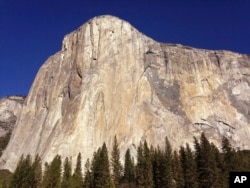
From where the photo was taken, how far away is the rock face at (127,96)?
8412cm

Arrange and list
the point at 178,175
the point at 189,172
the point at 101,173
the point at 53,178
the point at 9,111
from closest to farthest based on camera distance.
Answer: the point at 101,173 → the point at 189,172 → the point at 178,175 → the point at 53,178 → the point at 9,111

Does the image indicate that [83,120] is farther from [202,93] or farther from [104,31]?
Answer: [202,93]

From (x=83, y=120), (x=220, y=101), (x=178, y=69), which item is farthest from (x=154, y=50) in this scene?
(x=83, y=120)

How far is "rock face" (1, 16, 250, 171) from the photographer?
84.1 m

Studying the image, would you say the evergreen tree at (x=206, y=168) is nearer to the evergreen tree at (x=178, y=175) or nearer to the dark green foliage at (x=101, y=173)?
the evergreen tree at (x=178, y=175)

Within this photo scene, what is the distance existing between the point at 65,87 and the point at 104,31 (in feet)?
60.7

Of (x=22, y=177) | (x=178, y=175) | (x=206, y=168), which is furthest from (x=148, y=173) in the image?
(x=22, y=177)

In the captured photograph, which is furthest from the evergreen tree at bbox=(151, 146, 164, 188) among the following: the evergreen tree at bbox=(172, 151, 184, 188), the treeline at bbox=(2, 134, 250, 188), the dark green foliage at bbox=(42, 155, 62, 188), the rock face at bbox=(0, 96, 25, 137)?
the rock face at bbox=(0, 96, 25, 137)

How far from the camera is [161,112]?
8681 centimetres

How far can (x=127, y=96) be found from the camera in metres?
88.5

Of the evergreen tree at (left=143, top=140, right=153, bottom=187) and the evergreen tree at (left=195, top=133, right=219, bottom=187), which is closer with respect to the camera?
the evergreen tree at (left=195, top=133, right=219, bottom=187)

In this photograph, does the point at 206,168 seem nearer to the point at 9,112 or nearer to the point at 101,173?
the point at 101,173

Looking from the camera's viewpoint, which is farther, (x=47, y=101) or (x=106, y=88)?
(x=47, y=101)

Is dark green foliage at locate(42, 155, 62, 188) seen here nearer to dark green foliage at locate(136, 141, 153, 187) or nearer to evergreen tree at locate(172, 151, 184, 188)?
dark green foliage at locate(136, 141, 153, 187)
